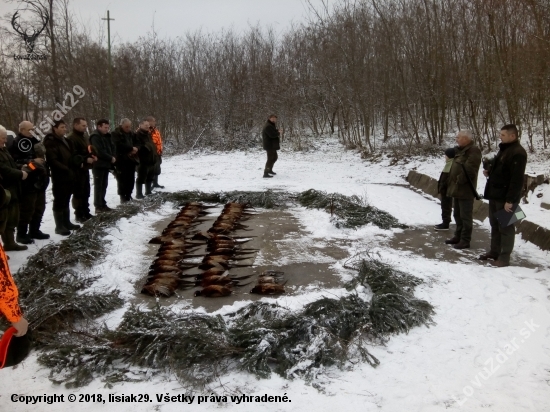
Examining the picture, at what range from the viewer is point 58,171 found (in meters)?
6.50

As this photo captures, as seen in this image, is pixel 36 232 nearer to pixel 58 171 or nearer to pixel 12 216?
pixel 12 216

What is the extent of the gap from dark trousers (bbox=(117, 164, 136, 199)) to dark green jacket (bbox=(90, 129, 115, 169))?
0.67 metres

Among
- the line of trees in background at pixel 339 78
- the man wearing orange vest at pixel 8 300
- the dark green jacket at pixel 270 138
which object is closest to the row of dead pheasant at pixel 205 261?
the man wearing orange vest at pixel 8 300

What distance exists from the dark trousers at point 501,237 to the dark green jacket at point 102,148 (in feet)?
19.6

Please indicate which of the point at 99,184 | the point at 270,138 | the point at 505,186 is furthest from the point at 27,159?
the point at 270,138

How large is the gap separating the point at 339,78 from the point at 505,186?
1281 cm

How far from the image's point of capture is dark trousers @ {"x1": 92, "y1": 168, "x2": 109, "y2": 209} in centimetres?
769

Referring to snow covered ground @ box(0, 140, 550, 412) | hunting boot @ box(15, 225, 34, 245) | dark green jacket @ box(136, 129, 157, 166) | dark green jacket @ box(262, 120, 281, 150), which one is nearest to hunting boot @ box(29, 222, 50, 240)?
hunting boot @ box(15, 225, 34, 245)

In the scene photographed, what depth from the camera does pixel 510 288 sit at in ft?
15.4

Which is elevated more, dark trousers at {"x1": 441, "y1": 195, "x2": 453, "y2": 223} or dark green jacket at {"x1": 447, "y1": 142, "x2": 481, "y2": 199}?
dark green jacket at {"x1": 447, "y1": 142, "x2": 481, "y2": 199}

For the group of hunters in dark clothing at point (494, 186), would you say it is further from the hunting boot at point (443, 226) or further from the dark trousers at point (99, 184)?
the dark trousers at point (99, 184)

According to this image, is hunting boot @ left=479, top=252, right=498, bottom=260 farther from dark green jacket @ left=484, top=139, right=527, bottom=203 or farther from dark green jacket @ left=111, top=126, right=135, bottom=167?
dark green jacket @ left=111, top=126, right=135, bottom=167

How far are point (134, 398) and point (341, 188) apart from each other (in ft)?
25.6

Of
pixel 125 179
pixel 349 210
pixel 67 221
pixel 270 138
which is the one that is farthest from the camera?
pixel 270 138
